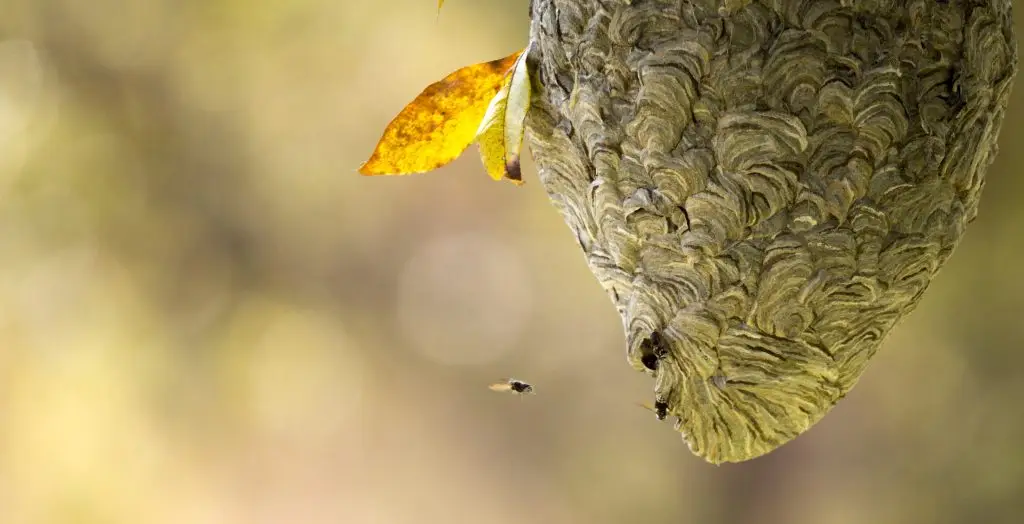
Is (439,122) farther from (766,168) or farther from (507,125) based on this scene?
(766,168)

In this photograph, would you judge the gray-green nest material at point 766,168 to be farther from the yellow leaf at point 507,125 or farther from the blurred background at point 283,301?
the blurred background at point 283,301

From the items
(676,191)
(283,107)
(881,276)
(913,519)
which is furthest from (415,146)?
(913,519)

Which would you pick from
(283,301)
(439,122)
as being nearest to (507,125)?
(439,122)

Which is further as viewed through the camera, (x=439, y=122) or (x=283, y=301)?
(x=283, y=301)

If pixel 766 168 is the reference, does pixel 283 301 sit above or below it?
below

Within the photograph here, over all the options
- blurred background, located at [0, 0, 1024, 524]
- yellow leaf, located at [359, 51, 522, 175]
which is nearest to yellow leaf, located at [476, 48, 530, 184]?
yellow leaf, located at [359, 51, 522, 175]

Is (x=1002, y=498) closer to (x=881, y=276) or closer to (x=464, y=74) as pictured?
(x=881, y=276)
